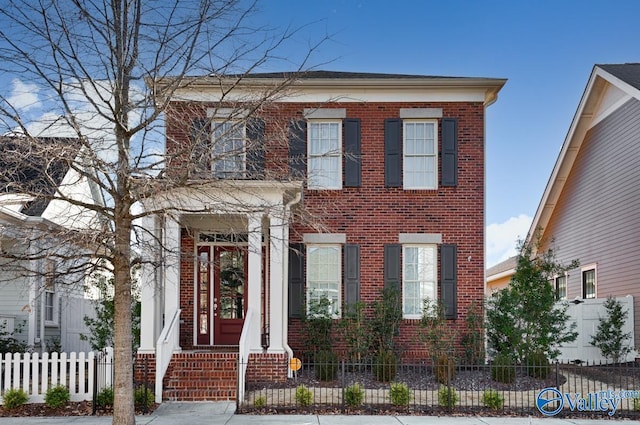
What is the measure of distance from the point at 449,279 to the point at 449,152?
2904 mm

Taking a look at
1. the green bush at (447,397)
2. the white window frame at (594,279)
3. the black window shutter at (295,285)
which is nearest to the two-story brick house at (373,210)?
the black window shutter at (295,285)

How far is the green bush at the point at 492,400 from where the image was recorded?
520 inches

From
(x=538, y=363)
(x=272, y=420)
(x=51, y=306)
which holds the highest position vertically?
(x=51, y=306)

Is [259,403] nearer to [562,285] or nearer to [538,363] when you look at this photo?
[538,363]

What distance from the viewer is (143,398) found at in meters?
13.1

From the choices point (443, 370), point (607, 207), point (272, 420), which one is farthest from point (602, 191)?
point (272, 420)

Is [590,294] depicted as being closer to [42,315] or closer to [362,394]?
[362,394]

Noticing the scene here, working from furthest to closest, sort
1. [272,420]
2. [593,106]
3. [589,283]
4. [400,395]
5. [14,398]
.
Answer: [589,283], [593,106], [400,395], [14,398], [272,420]

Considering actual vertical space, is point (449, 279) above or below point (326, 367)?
above

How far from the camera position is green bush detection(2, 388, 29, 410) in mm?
12953

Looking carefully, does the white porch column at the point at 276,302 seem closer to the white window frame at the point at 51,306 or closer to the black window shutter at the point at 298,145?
the black window shutter at the point at 298,145

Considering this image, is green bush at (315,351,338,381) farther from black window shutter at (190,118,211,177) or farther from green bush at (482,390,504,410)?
black window shutter at (190,118,211,177)

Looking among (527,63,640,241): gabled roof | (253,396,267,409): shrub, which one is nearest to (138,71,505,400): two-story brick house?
(527,63,640,241): gabled roof

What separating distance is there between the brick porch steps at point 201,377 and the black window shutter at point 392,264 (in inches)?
178
